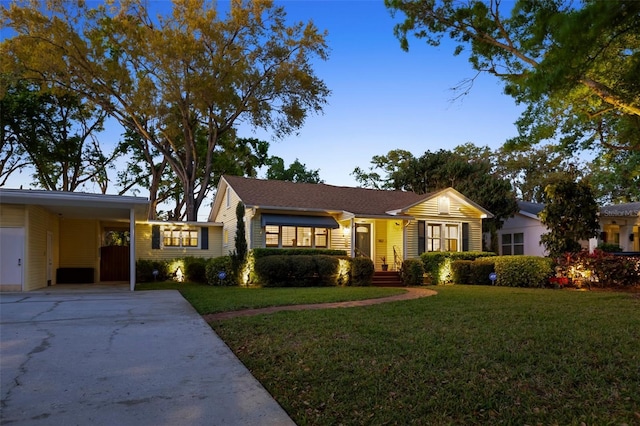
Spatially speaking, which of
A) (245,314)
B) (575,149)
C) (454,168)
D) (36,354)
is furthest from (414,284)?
(36,354)

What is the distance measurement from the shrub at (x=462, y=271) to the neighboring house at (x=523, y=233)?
741 centimetres

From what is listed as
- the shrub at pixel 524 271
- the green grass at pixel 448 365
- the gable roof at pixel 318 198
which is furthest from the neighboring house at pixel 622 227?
the green grass at pixel 448 365

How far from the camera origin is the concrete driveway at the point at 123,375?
3.49 metres

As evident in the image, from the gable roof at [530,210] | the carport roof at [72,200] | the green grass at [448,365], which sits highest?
the gable roof at [530,210]

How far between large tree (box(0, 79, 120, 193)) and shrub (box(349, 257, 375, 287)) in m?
18.7

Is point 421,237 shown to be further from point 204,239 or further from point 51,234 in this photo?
point 51,234

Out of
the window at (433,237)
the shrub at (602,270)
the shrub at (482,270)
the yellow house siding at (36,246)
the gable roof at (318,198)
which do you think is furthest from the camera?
the window at (433,237)

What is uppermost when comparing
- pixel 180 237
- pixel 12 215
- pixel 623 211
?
pixel 623 211

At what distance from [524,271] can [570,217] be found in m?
3.02

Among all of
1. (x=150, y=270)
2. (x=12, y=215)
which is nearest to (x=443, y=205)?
(x=150, y=270)

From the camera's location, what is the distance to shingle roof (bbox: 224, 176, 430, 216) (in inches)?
722

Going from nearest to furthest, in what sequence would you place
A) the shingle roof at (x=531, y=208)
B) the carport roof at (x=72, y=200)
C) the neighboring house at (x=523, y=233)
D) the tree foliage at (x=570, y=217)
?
the carport roof at (x=72, y=200) → the tree foliage at (x=570, y=217) → the neighboring house at (x=523, y=233) → the shingle roof at (x=531, y=208)

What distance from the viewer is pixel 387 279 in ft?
57.3

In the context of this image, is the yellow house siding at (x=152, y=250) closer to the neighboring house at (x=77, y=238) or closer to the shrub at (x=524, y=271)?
the neighboring house at (x=77, y=238)
